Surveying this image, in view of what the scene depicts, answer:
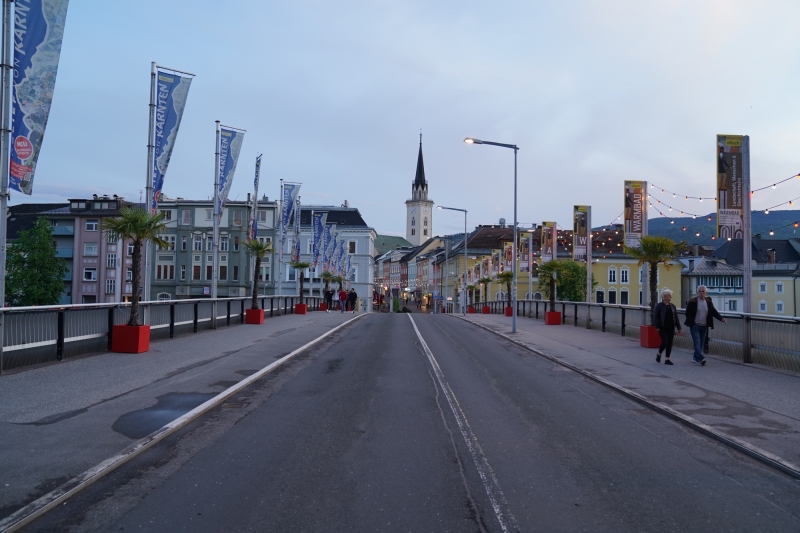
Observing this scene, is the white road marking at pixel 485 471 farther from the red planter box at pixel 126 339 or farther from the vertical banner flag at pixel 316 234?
the vertical banner flag at pixel 316 234

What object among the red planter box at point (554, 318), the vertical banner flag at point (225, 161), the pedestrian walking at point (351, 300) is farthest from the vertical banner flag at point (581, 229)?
the pedestrian walking at point (351, 300)

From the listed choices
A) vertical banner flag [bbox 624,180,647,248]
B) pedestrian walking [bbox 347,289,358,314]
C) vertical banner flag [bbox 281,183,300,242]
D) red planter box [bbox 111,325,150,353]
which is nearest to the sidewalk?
vertical banner flag [bbox 624,180,647,248]

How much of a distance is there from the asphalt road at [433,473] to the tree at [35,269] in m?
66.9

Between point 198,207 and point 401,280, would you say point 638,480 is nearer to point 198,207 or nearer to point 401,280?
point 198,207

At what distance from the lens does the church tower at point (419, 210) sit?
162875 millimetres

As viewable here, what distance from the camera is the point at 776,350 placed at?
1434 cm

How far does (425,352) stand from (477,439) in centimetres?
1065

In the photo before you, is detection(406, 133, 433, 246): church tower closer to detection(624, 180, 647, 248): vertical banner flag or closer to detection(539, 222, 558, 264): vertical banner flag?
detection(539, 222, 558, 264): vertical banner flag

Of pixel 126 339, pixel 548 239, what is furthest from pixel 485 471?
pixel 548 239

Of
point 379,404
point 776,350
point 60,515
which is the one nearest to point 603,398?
point 379,404

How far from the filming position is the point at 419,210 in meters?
168

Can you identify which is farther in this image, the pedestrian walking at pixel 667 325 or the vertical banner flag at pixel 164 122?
the vertical banner flag at pixel 164 122

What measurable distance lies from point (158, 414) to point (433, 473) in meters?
A: 4.39

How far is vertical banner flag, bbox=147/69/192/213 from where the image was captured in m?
20.8
